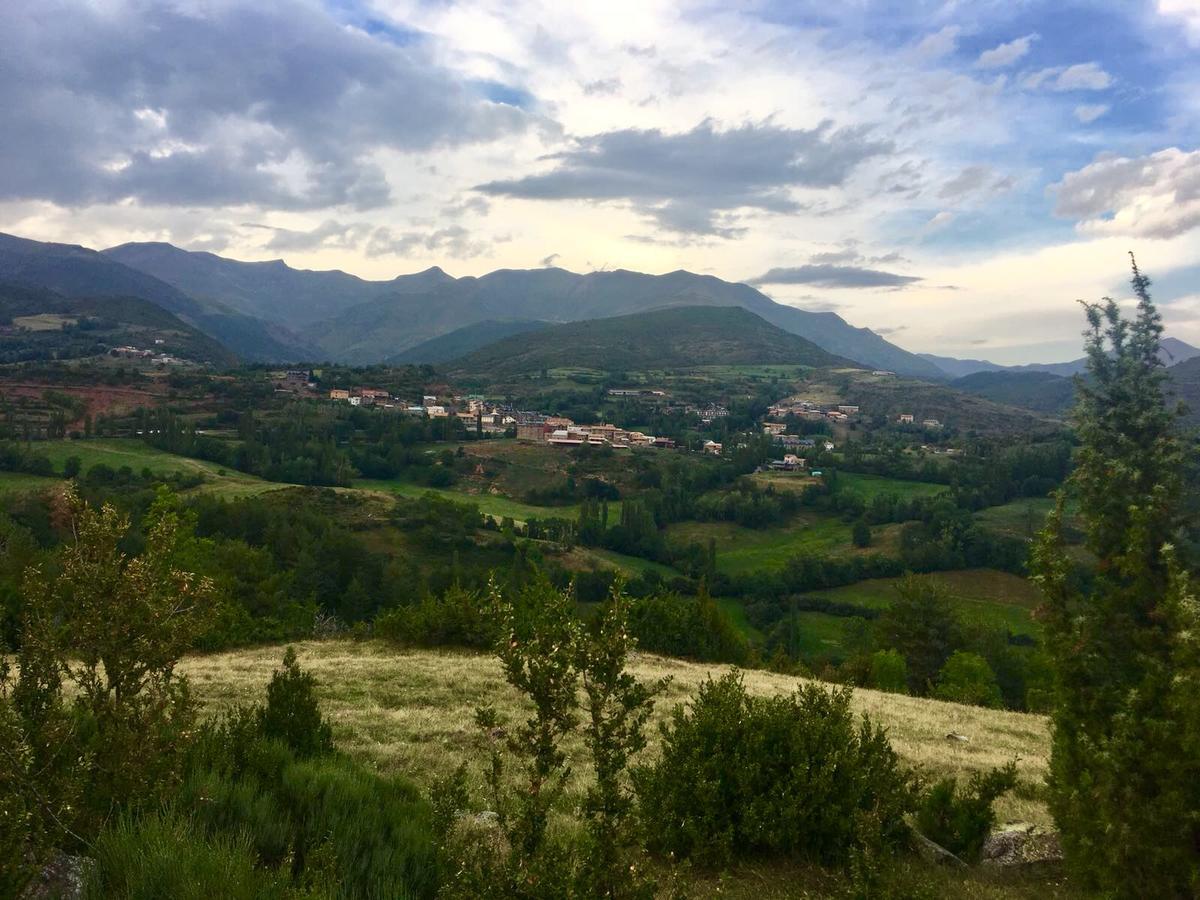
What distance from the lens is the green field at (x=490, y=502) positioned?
10981 cm

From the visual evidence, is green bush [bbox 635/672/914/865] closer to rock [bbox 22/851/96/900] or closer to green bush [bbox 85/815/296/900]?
green bush [bbox 85/815/296/900]

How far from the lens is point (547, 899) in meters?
4.12

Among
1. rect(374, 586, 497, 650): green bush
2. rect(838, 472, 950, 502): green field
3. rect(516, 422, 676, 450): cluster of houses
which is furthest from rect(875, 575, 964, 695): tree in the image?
rect(516, 422, 676, 450): cluster of houses

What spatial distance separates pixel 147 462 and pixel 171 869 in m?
115

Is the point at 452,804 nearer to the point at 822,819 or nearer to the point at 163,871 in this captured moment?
the point at 163,871

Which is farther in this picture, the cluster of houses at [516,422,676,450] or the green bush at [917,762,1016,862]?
the cluster of houses at [516,422,676,450]

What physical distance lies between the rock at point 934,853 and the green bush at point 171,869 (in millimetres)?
6510

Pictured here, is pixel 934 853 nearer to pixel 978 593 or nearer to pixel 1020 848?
pixel 1020 848

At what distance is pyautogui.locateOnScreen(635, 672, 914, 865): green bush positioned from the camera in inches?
295

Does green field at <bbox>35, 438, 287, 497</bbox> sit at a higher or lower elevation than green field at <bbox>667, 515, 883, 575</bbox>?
higher

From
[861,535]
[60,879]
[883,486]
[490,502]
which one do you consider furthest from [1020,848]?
[883,486]

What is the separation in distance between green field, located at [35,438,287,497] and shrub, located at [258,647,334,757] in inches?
3460

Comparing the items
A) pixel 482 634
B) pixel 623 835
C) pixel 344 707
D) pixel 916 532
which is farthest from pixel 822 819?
pixel 916 532

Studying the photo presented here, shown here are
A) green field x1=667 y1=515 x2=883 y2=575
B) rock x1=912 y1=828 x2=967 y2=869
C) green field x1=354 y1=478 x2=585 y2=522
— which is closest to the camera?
rock x1=912 y1=828 x2=967 y2=869
